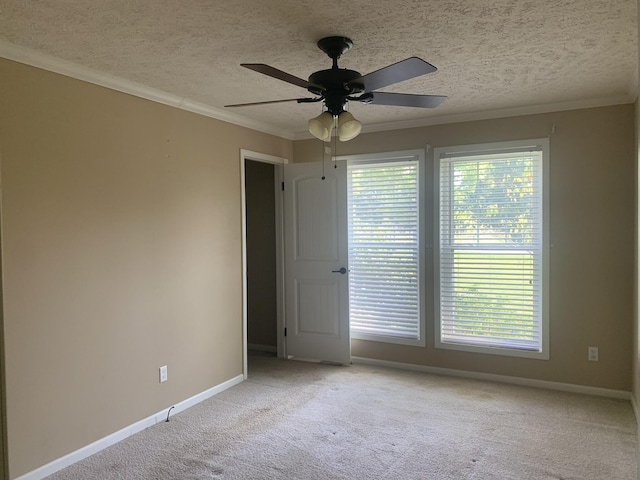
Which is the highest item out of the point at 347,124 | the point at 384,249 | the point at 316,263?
the point at 347,124

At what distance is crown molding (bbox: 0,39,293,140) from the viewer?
2.61m

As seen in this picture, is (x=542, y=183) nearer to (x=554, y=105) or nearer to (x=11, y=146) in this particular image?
(x=554, y=105)

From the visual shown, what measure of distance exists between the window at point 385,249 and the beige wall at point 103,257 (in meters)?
1.35

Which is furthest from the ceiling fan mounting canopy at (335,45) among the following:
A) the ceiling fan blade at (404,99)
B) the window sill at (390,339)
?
the window sill at (390,339)

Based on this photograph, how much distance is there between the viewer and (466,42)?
8.53ft

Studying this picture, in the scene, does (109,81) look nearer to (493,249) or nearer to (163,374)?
(163,374)

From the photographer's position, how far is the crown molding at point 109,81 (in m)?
2.61

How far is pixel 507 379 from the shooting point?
4.22 metres

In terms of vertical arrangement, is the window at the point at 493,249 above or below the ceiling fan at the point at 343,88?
below

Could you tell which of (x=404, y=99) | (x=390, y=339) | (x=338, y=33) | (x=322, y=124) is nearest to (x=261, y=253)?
(x=390, y=339)

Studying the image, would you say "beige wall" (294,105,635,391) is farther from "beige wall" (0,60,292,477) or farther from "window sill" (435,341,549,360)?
"beige wall" (0,60,292,477)

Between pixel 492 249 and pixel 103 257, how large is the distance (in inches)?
126

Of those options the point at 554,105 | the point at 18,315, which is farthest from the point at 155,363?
the point at 554,105

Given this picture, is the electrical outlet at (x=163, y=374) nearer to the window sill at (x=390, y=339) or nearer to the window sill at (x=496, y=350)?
the window sill at (x=390, y=339)
